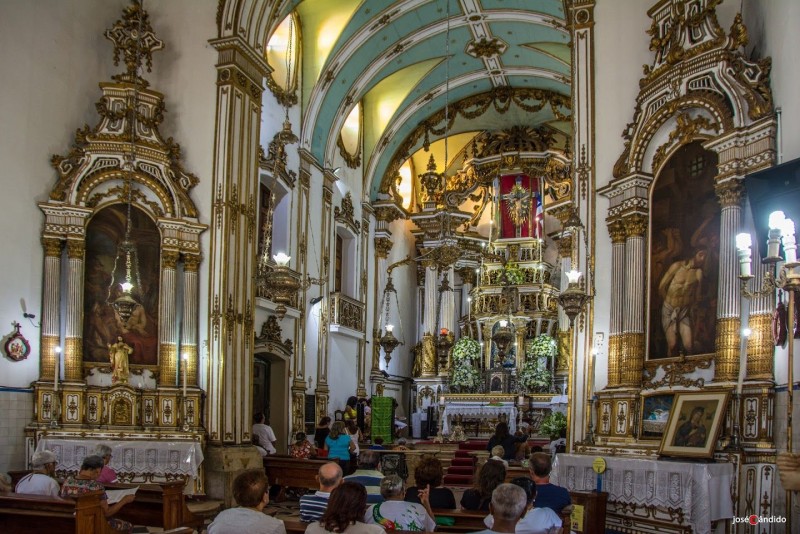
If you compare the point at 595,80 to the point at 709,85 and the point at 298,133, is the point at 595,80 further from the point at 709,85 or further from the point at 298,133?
the point at 298,133

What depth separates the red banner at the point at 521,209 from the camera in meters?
27.3

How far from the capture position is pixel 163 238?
44.3 ft

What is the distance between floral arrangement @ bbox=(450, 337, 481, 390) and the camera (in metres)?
25.7

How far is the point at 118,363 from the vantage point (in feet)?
42.8

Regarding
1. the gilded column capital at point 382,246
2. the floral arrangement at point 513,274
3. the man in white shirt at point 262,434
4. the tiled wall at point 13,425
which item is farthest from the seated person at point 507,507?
the floral arrangement at point 513,274

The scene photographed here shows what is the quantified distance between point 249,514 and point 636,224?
7505 millimetres

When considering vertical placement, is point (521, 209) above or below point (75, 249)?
above

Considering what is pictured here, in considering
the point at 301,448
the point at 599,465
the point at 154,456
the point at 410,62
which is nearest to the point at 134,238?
the point at 154,456

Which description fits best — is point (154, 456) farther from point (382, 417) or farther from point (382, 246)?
point (382, 246)

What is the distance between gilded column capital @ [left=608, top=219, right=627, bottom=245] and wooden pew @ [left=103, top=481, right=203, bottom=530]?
6.46 m

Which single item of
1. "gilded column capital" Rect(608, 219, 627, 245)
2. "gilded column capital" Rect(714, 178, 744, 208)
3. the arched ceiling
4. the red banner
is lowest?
"gilded column capital" Rect(608, 219, 627, 245)

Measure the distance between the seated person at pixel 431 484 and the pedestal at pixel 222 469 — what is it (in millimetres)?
6824

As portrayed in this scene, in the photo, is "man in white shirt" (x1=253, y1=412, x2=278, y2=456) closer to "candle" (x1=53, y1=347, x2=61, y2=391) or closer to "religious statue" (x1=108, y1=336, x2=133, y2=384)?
"religious statue" (x1=108, y1=336, x2=133, y2=384)

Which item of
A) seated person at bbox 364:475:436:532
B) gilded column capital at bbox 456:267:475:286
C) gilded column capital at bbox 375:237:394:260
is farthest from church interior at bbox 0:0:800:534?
gilded column capital at bbox 456:267:475:286
